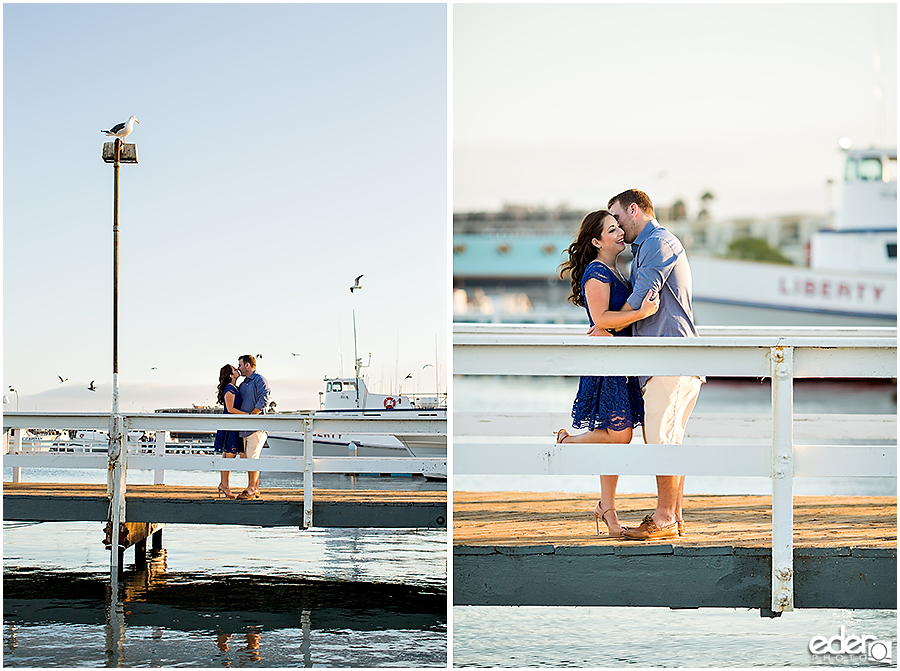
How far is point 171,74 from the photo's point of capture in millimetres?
11438

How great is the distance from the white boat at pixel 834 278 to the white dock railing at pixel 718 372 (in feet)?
75.2

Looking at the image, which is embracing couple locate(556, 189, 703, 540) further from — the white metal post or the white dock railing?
the white metal post

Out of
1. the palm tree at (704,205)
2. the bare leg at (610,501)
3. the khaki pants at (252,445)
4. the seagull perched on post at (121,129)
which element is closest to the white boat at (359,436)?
the seagull perched on post at (121,129)

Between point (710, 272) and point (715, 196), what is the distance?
103ft

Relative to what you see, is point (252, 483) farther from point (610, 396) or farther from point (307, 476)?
point (610, 396)

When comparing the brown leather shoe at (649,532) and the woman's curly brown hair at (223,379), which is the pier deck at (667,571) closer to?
the brown leather shoe at (649,532)

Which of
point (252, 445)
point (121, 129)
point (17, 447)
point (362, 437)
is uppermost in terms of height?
point (121, 129)

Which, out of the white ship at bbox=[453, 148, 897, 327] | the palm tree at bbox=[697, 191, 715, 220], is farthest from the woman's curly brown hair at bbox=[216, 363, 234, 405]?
the palm tree at bbox=[697, 191, 715, 220]

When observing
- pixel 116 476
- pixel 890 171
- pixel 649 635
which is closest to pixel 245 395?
pixel 116 476

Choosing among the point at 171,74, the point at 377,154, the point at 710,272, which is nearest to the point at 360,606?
the point at 171,74

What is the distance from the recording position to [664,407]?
96.2 inches

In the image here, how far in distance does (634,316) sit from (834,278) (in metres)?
24.5

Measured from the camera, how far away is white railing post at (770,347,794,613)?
225 cm

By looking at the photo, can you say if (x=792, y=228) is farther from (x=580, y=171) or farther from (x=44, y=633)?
(x=44, y=633)
